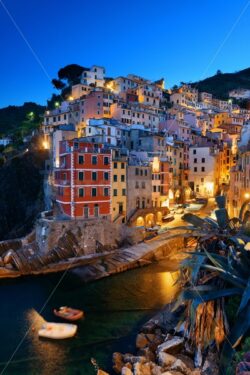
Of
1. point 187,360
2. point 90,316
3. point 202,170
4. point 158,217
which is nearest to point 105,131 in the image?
point 158,217

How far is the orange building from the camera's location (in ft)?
110

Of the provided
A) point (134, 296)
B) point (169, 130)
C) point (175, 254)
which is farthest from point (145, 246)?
point (169, 130)

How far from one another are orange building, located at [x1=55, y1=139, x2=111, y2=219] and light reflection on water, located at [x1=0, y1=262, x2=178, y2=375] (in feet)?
28.3

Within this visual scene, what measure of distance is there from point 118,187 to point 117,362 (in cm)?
2427

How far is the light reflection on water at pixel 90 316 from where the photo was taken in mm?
15484

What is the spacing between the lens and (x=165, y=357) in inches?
524

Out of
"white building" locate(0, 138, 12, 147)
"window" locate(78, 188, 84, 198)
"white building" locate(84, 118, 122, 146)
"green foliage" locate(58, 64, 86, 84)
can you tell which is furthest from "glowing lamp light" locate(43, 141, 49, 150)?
"green foliage" locate(58, 64, 86, 84)

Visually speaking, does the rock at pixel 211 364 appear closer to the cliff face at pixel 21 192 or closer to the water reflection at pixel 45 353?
the water reflection at pixel 45 353

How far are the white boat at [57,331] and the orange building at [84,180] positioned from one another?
1607 centimetres

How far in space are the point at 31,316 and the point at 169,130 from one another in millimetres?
47020

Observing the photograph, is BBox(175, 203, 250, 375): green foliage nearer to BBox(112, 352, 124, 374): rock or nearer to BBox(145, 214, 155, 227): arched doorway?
BBox(112, 352, 124, 374): rock

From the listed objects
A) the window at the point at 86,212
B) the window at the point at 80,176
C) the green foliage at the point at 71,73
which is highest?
the green foliage at the point at 71,73

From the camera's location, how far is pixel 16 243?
32.2m

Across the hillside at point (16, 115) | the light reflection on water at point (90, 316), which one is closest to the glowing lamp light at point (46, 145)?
the hillside at point (16, 115)
